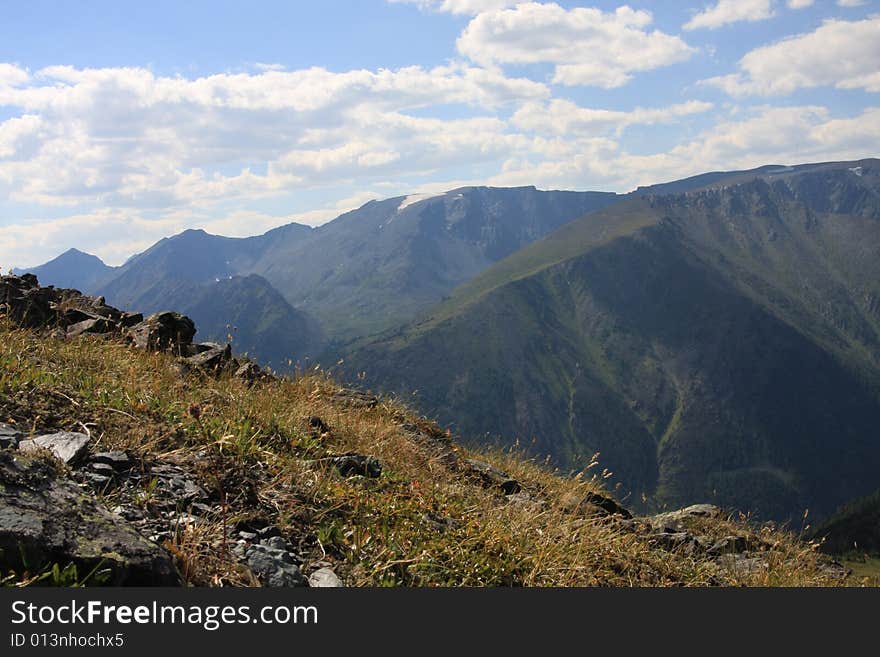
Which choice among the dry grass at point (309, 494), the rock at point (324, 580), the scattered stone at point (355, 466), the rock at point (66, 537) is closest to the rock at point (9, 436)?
the dry grass at point (309, 494)

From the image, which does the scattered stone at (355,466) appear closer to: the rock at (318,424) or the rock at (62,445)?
the rock at (318,424)

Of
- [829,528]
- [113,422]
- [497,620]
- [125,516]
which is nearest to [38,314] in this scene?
[113,422]

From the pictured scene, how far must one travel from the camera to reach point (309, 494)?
20.1 ft

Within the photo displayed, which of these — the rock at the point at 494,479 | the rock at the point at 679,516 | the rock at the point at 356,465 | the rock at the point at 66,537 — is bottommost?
the rock at the point at 679,516

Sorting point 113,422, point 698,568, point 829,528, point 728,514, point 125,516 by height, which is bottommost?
point 829,528

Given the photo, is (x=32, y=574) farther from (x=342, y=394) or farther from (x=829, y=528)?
(x=829, y=528)

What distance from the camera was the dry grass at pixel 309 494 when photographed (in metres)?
5.42

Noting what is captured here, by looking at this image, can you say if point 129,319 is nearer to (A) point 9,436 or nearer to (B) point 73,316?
(B) point 73,316

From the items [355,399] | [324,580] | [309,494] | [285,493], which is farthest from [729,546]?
[324,580]

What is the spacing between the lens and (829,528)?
176375 millimetres

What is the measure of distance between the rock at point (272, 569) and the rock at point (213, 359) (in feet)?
21.1

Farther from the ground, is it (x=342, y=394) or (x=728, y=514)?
(x=342, y=394)

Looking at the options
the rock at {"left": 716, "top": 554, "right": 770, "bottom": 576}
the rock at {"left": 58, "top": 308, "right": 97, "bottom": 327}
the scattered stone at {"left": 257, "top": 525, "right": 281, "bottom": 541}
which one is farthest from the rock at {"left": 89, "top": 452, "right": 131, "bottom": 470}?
the rock at {"left": 58, "top": 308, "right": 97, "bottom": 327}

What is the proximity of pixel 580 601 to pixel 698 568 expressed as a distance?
385 centimetres
